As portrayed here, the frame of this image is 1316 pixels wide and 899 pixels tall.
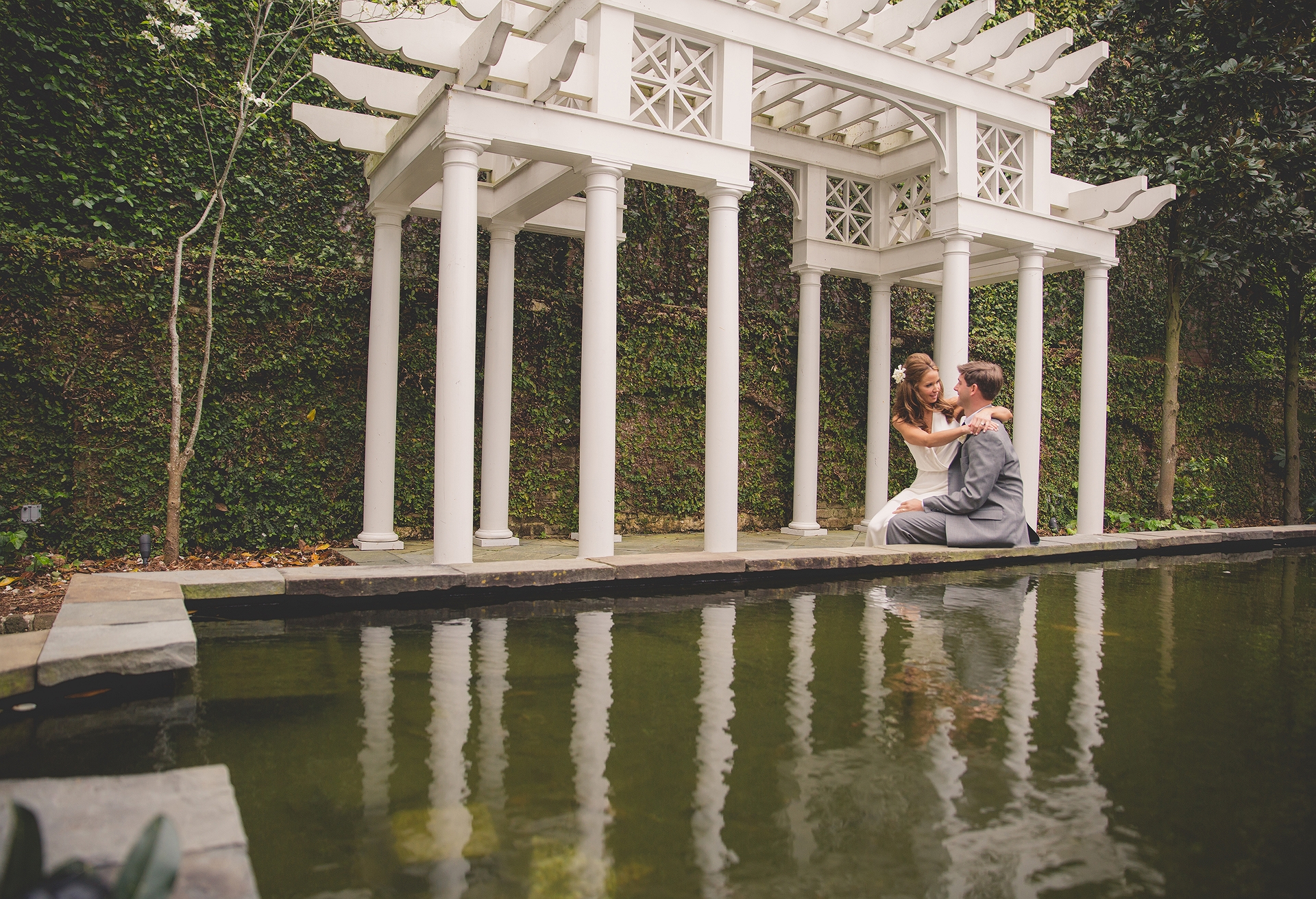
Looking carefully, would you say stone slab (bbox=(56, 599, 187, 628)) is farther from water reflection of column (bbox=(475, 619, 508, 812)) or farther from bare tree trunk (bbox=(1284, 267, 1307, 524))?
bare tree trunk (bbox=(1284, 267, 1307, 524))

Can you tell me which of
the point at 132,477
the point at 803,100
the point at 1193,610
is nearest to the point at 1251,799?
the point at 1193,610

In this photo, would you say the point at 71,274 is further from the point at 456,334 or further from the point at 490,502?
the point at 490,502

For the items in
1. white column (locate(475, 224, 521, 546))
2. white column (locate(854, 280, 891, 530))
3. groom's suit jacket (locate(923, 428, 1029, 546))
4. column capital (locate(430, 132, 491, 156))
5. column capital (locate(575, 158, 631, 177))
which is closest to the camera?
column capital (locate(430, 132, 491, 156))

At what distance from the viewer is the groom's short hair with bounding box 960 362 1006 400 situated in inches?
307

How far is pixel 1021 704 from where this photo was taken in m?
3.40

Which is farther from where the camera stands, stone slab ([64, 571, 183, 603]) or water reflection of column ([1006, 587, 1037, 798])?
stone slab ([64, 571, 183, 603])

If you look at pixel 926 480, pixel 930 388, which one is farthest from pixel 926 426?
pixel 926 480

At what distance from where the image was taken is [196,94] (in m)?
7.91

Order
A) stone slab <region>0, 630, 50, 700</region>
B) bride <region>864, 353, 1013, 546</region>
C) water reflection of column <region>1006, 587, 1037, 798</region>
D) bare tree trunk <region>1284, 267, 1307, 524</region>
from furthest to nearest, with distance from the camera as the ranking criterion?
bare tree trunk <region>1284, 267, 1307, 524</region> → bride <region>864, 353, 1013, 546</region> → stone slab <region>0, 630, 50, 700</region> → water reflection of column <region>1006, 587, 1037, 798</region>

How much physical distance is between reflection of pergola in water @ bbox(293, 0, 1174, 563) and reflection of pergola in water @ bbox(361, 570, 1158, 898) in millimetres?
3037

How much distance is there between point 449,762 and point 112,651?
1.43m

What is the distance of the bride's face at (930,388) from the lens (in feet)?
26.1

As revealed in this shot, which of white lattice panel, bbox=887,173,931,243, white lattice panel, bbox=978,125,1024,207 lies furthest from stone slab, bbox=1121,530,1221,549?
white lattice panel, bbox=887,173,931,243

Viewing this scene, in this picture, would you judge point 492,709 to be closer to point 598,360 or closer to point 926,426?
point 598,360
